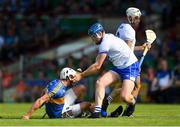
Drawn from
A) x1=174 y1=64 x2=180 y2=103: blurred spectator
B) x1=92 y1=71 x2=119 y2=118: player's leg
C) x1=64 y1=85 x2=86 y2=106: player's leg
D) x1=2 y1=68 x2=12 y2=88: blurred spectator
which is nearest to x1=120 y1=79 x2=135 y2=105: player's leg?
x1=92 y1=71 x2=119 y2=118: player's leg

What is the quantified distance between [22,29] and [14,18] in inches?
44.1

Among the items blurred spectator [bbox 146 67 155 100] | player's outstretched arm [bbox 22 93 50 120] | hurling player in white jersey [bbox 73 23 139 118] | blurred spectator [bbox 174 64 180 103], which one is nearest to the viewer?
player's outstretched arm [bbox 22 93 50 120]

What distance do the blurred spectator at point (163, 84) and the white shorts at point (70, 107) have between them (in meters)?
11.4

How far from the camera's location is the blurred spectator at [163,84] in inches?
1141

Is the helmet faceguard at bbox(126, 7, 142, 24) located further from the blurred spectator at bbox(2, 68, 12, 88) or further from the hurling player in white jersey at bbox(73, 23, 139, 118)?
the blurred spectator at bbox(2, 68, 12, 88)

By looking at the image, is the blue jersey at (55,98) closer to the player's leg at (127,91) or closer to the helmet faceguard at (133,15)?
the player's leg at (127,91)

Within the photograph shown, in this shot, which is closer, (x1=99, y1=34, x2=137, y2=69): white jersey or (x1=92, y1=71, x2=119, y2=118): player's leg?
(x1=92, y1=71, x2=119, y2=118): player's leg

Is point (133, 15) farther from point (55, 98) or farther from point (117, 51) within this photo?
point (55, 98)

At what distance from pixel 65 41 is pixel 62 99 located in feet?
61.5

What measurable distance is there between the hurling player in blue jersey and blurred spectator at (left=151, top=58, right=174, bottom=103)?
1134 cm

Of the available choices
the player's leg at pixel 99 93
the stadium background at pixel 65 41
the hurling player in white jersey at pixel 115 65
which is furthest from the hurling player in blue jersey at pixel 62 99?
the stadium background at pixel 65 41

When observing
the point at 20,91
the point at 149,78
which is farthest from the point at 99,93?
the point at 20,91

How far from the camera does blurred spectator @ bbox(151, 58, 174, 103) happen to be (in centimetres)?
2897

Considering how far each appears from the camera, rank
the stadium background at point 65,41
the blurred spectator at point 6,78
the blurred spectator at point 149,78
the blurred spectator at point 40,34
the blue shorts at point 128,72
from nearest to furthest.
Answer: the blue shorts at point 128,72, the blurred spectator at point 149,78, the stadium background at point 65,41, the blurred spectator at point 6,78, the blurred spectator at point 40,34
